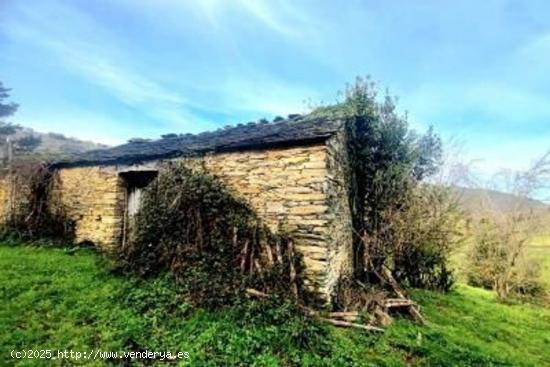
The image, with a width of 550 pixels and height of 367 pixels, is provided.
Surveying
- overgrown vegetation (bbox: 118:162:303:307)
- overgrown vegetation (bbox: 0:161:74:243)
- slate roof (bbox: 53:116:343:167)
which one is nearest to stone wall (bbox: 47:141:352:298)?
slate roof (bbox: 53:116:343:167)

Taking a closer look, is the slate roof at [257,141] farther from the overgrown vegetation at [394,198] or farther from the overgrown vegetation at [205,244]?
the overgrown vegetation at [394,198]

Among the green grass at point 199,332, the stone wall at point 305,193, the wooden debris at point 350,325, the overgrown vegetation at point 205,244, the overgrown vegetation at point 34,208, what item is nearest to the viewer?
the green grass at point 199,332

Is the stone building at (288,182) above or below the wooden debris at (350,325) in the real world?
above

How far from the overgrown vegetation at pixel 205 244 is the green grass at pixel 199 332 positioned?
18.6 inches

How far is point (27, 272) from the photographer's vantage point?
26.4 ft

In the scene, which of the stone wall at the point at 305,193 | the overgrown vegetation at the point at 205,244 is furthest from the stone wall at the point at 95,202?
the stone wall at the point at 305,193

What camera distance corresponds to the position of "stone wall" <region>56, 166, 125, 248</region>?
1080 cm

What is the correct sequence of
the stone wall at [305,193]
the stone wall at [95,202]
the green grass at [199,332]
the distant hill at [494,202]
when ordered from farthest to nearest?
the distant hill at [494,202] < the stone wall at [95,202] < the stone wall at [305,193] < the green grass at [199,332]

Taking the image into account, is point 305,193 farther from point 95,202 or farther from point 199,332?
point 95,202

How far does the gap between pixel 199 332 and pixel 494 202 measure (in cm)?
1397

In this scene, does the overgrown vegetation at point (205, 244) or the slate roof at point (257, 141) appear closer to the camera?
the overgrown vegetation at point (205, 244)

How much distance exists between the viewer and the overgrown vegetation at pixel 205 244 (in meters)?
6.76

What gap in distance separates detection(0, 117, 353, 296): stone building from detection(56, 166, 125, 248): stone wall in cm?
3

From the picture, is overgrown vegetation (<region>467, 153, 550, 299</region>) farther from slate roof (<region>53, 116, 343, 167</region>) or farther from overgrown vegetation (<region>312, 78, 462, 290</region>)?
slate roof (<region>53, 116, 343, 167</region>)
